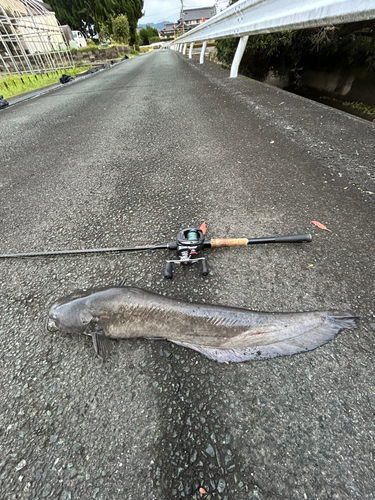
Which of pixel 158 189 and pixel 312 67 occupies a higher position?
pixel 158 189

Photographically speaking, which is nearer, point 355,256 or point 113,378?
point 113,378

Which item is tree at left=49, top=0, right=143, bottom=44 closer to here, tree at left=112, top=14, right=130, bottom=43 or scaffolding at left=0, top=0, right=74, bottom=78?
tree at left=112, top=14, right=130, bottom=43

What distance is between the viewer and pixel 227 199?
8.67ft

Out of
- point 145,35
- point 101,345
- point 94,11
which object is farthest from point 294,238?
point 145,35

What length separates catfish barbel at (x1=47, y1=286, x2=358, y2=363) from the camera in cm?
153

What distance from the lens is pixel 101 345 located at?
159 cm

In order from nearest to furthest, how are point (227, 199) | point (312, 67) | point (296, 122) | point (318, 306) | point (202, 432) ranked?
point (202, 432) → point (318, 306) → point (227, 199) → point (296, 122) → point (312, 67)

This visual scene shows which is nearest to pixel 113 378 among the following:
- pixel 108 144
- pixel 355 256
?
pixel 355 256

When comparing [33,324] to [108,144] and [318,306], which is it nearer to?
[318,306]

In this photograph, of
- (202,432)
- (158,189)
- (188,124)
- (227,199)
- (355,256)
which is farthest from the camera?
(188,124)

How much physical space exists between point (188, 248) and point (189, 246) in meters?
0.02

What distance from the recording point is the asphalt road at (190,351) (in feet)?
3.65

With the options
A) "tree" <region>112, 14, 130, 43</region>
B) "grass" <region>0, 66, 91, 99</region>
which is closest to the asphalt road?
"grass" <region>0, 66, 91, 99</region>

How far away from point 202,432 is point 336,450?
24.3 inches
